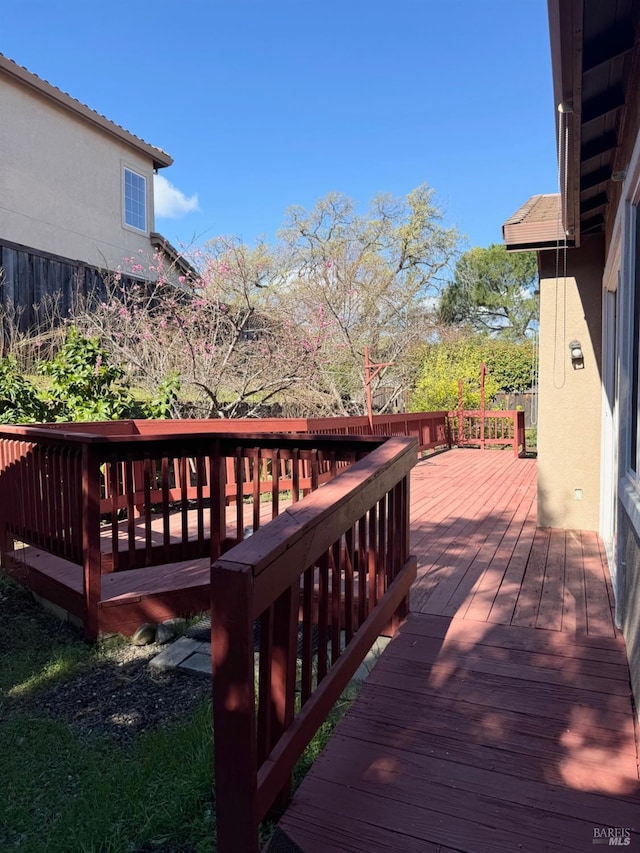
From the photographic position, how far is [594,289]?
4543 mm

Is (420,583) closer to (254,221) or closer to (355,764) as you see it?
(355,764)

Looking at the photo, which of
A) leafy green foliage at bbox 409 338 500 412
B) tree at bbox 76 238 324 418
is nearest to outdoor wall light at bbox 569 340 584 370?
tree at bbox 76 238 324 418

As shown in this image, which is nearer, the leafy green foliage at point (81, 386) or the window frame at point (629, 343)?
the window frame at point (629, 343)

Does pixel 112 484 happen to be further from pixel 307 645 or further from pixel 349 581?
pixel 307 645

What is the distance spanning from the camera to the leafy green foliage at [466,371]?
1324 centimetres

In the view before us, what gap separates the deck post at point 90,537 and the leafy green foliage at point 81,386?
129 inches

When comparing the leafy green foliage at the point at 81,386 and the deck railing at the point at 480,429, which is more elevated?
the leafy green foliage at the point at 81,386

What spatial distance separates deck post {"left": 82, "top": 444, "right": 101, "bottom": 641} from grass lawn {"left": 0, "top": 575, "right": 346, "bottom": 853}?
0.57ft

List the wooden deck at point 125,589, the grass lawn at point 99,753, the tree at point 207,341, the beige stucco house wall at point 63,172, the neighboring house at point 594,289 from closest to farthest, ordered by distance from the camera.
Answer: the grass lawn at point 99,753, the neighboring house at point 594,289, the wooden deck at point 125,589, the tree at point 207,341, the beige stucco house wall at point 63,172

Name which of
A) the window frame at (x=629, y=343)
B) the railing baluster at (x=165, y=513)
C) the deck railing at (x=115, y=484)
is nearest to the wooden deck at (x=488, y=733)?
the window frame at (x=629, y=343)

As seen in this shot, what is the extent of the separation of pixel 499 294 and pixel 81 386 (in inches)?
919

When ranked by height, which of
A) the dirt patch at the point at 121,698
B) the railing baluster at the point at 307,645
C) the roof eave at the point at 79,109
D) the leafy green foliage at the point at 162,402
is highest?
the roof eave at the point at 79,109

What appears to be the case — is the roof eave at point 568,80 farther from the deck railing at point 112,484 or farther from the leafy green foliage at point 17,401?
the leafy green foliage at point 17,401

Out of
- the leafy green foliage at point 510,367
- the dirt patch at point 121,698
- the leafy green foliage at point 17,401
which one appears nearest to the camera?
the dirt patch at point 121,698
